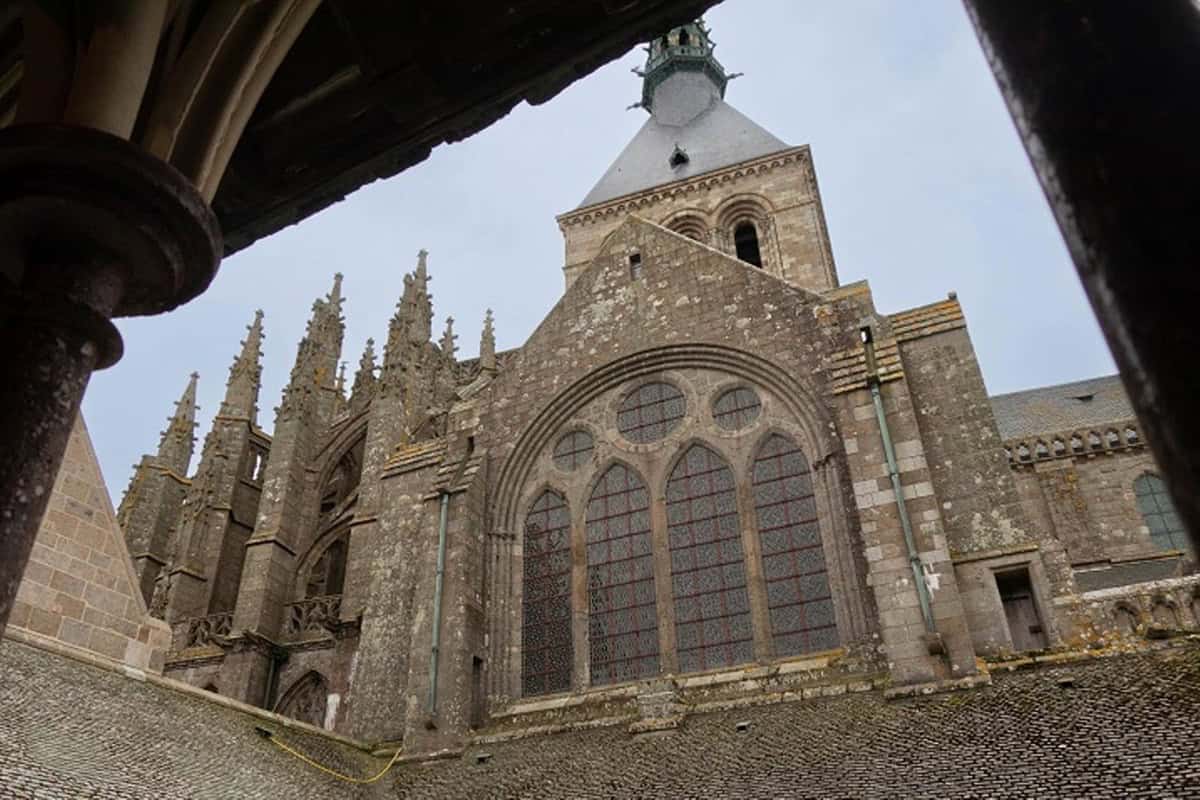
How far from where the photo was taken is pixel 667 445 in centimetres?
1465

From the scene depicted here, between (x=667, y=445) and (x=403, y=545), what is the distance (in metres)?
4.53

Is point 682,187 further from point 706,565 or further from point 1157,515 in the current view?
point 706,565

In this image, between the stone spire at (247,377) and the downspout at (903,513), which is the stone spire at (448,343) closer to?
the stone spire at (247,377)

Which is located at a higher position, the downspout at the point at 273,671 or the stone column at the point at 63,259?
the downspout at the point at 273,671

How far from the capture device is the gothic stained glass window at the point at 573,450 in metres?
15.2

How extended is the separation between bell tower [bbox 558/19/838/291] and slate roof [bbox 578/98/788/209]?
0.03 m

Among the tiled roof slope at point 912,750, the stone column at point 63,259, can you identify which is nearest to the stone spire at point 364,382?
the tiled roof slope at point 912,750

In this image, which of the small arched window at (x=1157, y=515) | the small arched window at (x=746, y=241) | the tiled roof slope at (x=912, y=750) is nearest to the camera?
the tiled roof slope at (x=912, y=750)

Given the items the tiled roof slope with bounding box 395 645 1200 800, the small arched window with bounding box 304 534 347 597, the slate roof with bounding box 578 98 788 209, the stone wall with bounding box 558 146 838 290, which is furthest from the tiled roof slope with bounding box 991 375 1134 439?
the small arched window with bounding box 304 534 347 597

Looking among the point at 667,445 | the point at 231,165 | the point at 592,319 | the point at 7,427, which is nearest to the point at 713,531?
the point at 667,445

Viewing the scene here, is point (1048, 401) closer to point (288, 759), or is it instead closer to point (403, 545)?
point (403, 545)

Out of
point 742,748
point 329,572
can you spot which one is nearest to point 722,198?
point 329,572

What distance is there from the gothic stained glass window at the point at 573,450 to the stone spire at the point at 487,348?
834 cm

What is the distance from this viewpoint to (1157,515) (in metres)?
21.3
